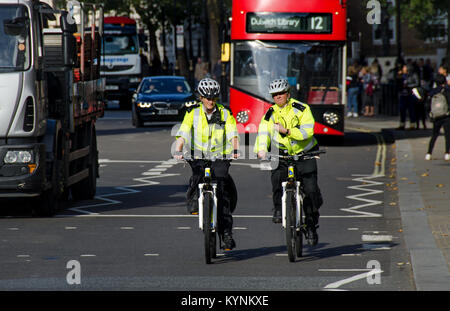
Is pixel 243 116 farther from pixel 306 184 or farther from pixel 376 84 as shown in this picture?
pixel 306 184

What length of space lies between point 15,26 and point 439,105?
9.70 metres

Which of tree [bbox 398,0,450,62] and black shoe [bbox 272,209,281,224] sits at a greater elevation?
tree [bbox 398,0,450,62]

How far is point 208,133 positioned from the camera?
10141mm

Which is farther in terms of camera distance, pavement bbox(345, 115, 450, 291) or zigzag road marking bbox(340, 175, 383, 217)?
zigzag road marking bbox(340, 175, 383, 217)

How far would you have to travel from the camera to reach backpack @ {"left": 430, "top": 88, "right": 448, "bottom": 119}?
20.0 metres

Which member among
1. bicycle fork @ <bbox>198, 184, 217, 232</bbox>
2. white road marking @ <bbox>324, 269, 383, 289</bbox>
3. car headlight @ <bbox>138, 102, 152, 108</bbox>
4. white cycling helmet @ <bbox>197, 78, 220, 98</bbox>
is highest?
white cycling helmet @ <bbox>197, 78, 220, 98</bbox>

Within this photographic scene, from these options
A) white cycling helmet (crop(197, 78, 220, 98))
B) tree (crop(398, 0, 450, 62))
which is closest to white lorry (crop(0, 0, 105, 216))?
white cycling helmet (crop(197, 78, 220, 98))

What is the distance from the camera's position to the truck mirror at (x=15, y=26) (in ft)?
40.8

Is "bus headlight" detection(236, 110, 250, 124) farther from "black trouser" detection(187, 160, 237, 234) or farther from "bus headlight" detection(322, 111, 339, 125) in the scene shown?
"black trouser" detection(187, 160, 237, 234)

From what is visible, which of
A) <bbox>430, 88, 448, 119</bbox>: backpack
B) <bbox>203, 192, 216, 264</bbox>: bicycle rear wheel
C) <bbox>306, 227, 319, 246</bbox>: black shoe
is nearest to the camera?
<bbox>203, 192, 216, 264</bbox>: bicycle rear wheel

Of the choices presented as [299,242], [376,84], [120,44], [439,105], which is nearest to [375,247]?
[299,242]

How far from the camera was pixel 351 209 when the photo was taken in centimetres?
1434

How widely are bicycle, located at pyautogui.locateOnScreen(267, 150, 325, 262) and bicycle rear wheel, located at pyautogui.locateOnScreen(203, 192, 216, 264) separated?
603mm

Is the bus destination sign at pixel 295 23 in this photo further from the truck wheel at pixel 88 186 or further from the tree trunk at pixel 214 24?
the tree trunk at pixel 214 24
